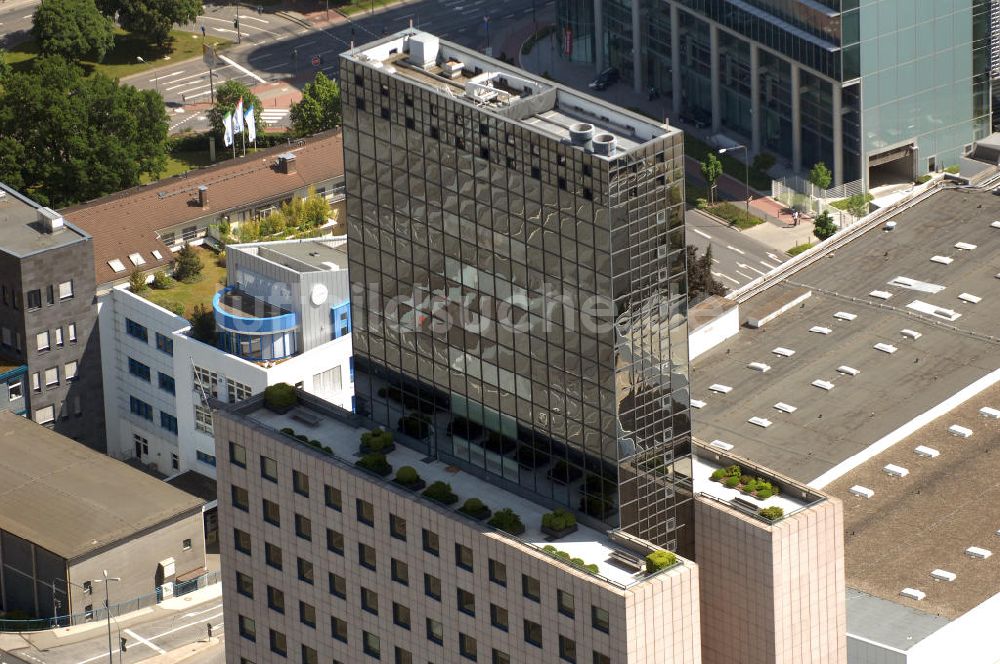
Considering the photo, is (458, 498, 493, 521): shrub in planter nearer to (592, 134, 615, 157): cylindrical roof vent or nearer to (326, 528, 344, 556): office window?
(326, 528, 344, 556): office window

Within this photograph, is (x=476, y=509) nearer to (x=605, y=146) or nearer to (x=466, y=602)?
(x=466, y=602)

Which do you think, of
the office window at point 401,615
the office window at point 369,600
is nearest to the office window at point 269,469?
the office window at point 369,600

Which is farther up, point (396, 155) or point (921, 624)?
point (396, 155)

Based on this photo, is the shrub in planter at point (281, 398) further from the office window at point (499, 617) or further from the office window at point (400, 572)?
the office window at point (499, 617)

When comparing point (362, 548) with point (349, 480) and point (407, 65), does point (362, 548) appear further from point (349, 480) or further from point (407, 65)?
point (407, 65)

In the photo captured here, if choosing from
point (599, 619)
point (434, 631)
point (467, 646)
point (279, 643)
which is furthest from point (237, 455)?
point (599, 619)

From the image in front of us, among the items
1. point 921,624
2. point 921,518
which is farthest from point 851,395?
point 921,624
